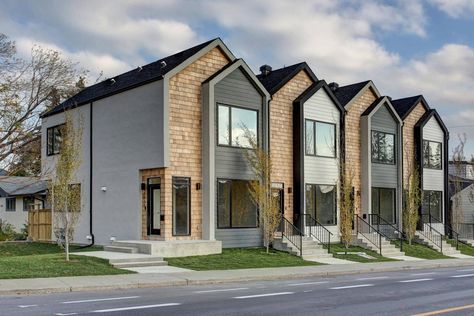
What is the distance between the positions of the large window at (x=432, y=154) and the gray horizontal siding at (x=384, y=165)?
2.90 m

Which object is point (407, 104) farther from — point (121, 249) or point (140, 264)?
point (140, 264)

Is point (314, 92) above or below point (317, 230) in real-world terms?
above

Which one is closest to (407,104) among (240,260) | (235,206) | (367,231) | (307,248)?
(367,231)

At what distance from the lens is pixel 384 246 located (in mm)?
28625

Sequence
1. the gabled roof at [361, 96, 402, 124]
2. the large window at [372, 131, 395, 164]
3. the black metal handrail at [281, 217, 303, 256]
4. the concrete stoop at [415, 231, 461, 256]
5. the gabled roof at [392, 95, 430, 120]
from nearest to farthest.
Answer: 1. the black metal handrail at [281, 217, 303, 256]
2. the concrete stoop at [415, 231, 461, 256]
3. the gabled roof at [361, 96, 402, 124]
4. the large window at [372, 131, 395, 164]
5. the gabled roof at [392, 95, 430, 120]

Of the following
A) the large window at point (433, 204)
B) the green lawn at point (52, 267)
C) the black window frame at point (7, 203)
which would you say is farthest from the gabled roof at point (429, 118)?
the black window frame at point (7, 203)

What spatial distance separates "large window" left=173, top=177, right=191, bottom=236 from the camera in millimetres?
23781

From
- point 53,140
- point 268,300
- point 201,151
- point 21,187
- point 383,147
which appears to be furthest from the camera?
point 21,187

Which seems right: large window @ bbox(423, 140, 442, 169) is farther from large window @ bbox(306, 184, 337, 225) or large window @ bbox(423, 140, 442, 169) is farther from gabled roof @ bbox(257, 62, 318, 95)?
gabled roof @ bbox(257, 62, 318, 95)

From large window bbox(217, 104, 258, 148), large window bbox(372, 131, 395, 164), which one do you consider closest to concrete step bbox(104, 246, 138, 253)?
large window bbox(217, 104, 258, 148)

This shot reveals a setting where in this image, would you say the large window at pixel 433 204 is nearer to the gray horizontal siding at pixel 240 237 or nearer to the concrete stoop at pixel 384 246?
the concrete stoop at pixel 384 246

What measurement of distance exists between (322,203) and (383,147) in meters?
6.07

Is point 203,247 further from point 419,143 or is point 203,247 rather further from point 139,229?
point 419,143

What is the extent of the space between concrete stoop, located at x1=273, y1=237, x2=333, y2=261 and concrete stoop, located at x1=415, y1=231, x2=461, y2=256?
8.36 m
